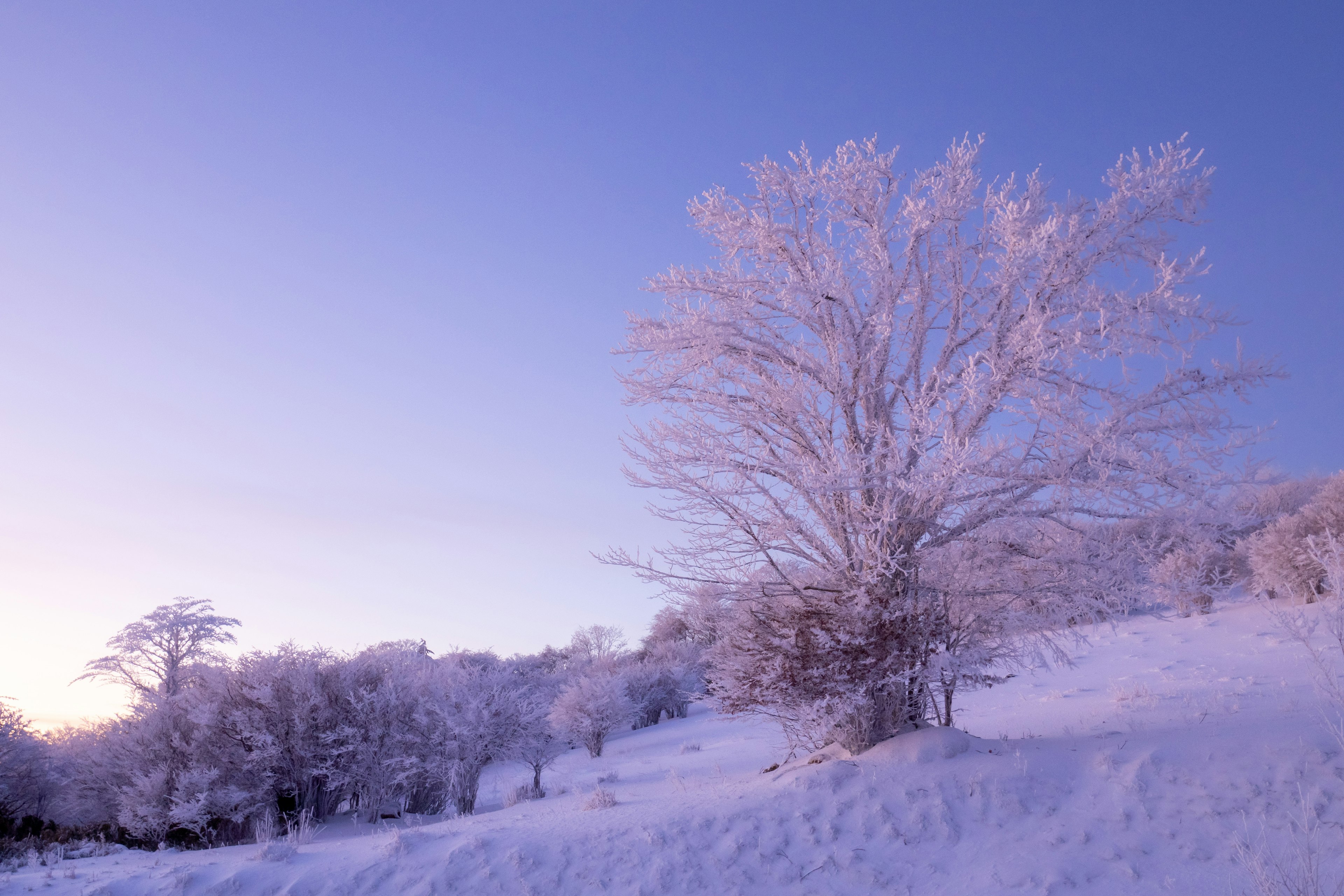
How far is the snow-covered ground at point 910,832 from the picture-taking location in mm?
6711

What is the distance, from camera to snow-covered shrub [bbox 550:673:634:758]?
24.6 m

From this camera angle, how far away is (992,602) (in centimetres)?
945

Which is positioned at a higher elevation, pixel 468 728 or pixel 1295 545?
pixel 1295 545

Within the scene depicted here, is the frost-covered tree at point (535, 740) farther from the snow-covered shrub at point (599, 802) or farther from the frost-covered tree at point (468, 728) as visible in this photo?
the snow-covered shrub at point (599, 802)

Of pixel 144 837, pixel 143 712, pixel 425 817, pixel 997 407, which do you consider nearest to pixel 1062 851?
pixel 997 407

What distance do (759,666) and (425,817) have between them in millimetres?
8733

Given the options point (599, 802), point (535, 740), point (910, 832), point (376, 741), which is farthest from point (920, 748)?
point (535, 740)

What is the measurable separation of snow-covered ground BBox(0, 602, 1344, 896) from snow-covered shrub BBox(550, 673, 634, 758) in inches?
614

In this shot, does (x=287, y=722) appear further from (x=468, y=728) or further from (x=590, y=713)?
(x=590, y=713)

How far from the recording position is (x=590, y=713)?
24.8 m

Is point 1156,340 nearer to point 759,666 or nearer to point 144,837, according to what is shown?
point 759,666

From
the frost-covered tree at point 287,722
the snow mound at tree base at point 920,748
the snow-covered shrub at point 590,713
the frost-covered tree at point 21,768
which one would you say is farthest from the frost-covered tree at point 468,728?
the frost-covered tree at point 21,768

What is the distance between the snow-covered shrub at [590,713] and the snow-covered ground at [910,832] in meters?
15.6

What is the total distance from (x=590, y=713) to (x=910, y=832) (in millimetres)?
18800
